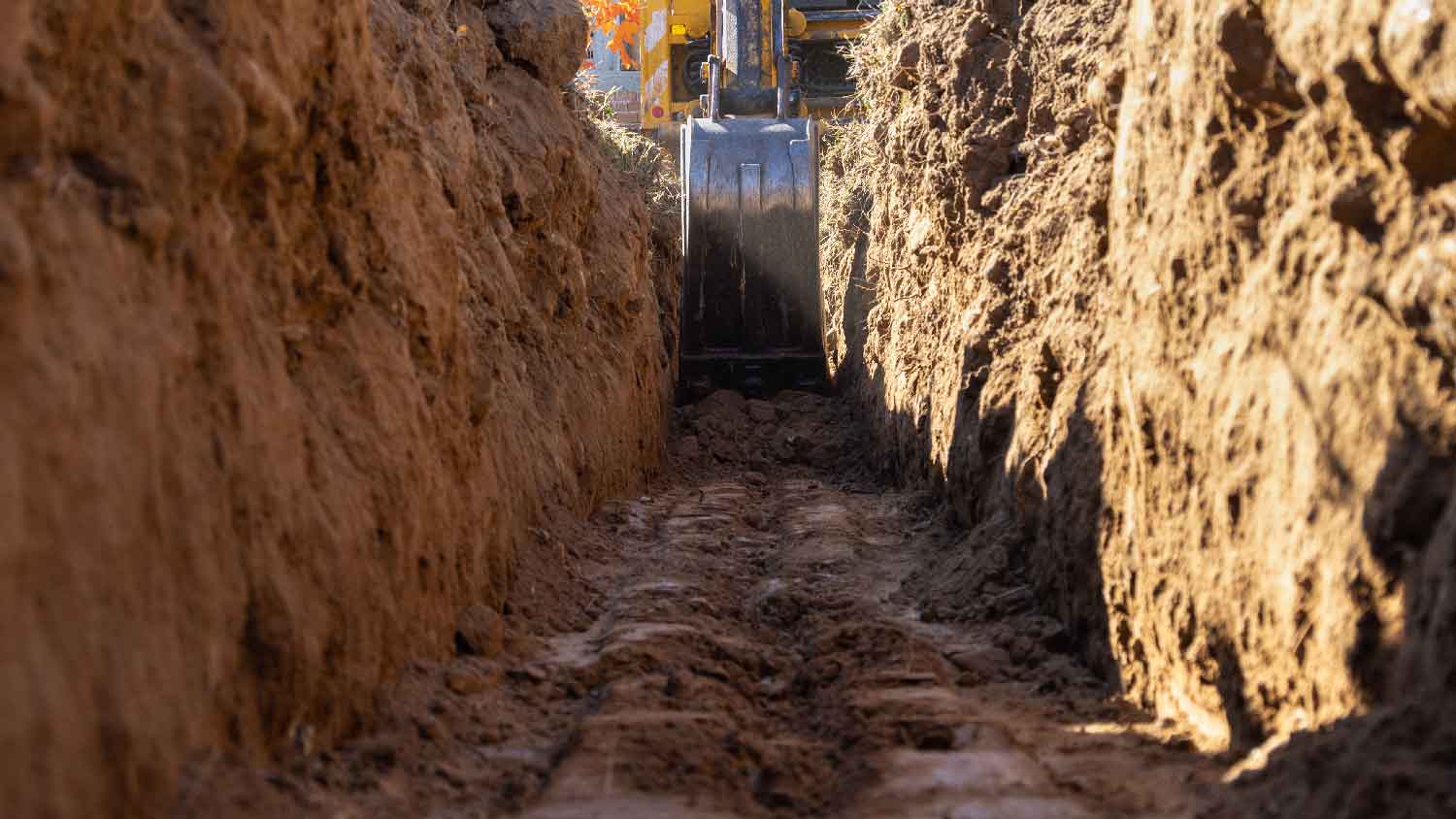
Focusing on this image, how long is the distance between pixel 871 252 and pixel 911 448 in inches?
95.2

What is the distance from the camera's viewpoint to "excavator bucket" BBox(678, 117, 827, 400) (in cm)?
1166

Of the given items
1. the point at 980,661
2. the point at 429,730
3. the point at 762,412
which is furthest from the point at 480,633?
the point at 762,412

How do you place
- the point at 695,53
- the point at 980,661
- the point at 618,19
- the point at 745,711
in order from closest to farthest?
the point at 745,711 → the point at 980,661 → the point at 695,53 → the point at 618,19

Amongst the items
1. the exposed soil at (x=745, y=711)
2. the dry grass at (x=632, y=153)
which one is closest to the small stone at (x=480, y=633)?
the exposed soil at (x=745, y=711)

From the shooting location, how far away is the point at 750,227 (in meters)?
11.7

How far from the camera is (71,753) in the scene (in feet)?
7.59

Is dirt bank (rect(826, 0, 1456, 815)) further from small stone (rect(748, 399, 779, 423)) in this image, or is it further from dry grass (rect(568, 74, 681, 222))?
small stone (rect(748, 399, 779, 423))

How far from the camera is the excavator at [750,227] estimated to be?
1166 cm

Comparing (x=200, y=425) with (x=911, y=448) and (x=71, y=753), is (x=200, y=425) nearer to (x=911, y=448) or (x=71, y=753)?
(x=71, y=753)

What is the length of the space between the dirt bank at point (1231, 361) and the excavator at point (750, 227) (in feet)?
15.9

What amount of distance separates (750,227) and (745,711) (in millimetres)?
7873

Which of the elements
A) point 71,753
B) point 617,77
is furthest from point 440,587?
point 617,77

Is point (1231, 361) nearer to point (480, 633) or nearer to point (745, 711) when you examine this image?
point (745, 711)

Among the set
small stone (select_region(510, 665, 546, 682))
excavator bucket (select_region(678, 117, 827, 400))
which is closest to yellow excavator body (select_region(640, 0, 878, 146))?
excavator bucket (select_region(678, 117, 827, 400))
